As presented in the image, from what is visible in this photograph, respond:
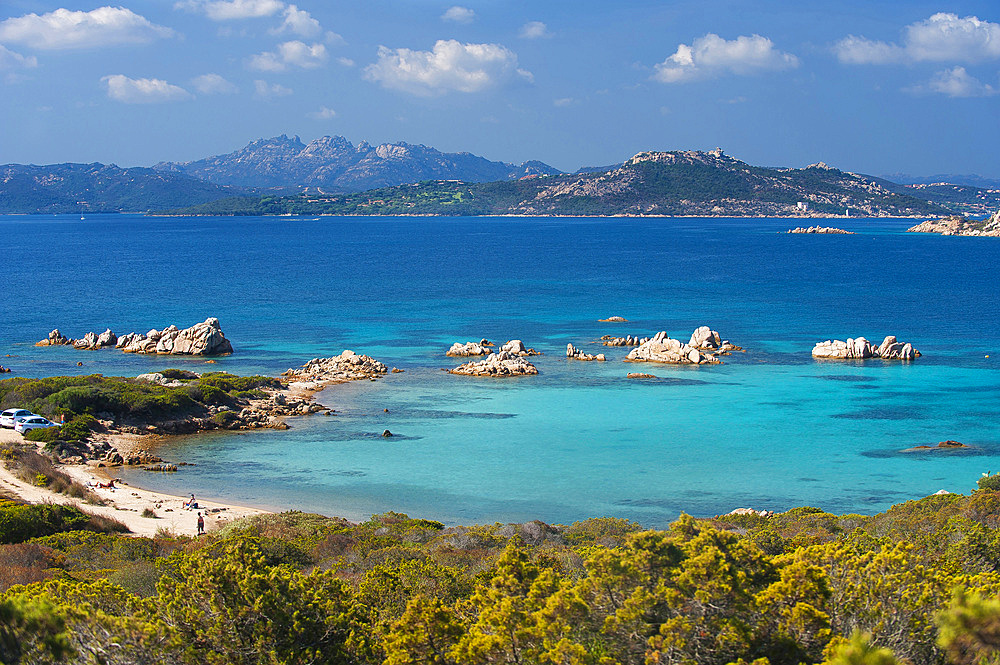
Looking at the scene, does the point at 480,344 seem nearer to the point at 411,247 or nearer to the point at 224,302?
the point at 224,302

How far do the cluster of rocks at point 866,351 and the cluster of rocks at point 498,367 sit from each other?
20.3 meters

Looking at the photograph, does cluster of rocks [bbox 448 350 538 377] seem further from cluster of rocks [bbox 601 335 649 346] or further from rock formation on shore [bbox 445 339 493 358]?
cluster of rocks [bbox 601 335 649 346]

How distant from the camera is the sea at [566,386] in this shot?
29.8 meters

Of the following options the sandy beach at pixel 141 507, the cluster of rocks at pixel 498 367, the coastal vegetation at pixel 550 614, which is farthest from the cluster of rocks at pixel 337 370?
the coastal vegetation at pixel 550 614

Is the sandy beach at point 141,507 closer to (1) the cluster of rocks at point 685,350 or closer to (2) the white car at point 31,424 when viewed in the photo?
(2) the white car at point 31,424

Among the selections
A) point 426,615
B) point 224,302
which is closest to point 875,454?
point 426,615

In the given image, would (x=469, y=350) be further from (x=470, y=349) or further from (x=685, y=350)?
(x=685, y=350)

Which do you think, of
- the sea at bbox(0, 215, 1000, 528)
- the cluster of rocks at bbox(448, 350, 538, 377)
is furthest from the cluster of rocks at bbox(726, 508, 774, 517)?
the cluster of rocks at bbox(448, 350, 538, 377)

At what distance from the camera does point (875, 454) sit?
112ft

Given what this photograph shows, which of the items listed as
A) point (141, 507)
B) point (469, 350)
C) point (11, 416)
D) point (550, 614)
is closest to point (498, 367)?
point (469, 350)

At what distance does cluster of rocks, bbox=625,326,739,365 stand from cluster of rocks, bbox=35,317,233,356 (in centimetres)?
2800

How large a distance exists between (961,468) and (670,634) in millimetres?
27617

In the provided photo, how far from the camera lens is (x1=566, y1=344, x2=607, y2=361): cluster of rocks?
2162 inches

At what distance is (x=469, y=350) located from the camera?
56.3 metres
